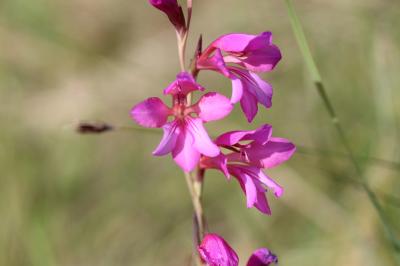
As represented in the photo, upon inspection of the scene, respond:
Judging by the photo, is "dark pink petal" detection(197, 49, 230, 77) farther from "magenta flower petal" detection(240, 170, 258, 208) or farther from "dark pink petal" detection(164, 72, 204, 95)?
"magenta flower petal" detection(240, 170, 258, 208)

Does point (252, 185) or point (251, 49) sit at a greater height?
point (251, 49)

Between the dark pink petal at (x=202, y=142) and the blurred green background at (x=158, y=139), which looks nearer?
the dark pink petal at (x=202, y=142)

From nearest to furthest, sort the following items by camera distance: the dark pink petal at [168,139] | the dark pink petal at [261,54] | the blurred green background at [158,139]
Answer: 1. the dark pink petal at [168,139]
2. the dark pink petal at [261,54]
3. the blurred green background at [158,139]

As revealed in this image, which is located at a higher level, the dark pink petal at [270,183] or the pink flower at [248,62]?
the pink flower at [248,62]

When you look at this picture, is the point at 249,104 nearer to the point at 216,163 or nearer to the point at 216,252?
the point at 216,163

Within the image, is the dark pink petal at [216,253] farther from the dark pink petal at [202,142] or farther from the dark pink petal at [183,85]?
the dark pink petal at [183,85]

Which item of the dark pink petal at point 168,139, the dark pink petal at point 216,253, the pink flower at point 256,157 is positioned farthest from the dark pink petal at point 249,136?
the dark pink petal at point 216,253

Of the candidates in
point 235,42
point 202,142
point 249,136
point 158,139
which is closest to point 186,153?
point 202,142

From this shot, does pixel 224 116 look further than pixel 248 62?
No
